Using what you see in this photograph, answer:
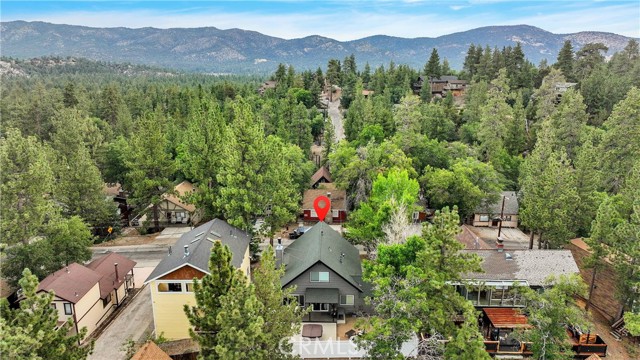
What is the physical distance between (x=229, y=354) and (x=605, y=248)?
25717 millimetres

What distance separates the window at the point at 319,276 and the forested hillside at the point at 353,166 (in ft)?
19.2

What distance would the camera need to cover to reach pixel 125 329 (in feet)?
87.3

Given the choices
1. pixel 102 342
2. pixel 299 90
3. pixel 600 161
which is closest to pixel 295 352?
pixel 102 342

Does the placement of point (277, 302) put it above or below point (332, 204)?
above

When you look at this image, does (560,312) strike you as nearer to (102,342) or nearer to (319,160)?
(102,342)

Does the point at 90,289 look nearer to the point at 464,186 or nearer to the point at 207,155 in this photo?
the point at 207,155

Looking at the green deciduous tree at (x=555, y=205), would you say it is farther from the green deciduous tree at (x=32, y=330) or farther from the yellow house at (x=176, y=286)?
the green deciduous tree at (x=32, y=330)

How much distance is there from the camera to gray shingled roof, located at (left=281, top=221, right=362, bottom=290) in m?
27.9

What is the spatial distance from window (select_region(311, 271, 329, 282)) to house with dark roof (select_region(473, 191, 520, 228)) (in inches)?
993

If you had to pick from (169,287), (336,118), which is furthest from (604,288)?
(336,118)

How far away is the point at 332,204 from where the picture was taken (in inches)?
1865

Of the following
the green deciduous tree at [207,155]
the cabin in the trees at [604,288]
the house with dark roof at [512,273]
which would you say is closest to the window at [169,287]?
the green deciduous tree at [207,155]

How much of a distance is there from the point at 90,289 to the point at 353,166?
2541 cm

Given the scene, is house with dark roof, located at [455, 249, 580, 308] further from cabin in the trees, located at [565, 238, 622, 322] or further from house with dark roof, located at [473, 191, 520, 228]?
house with dark roof, located at [473, 191, 520, 228]
